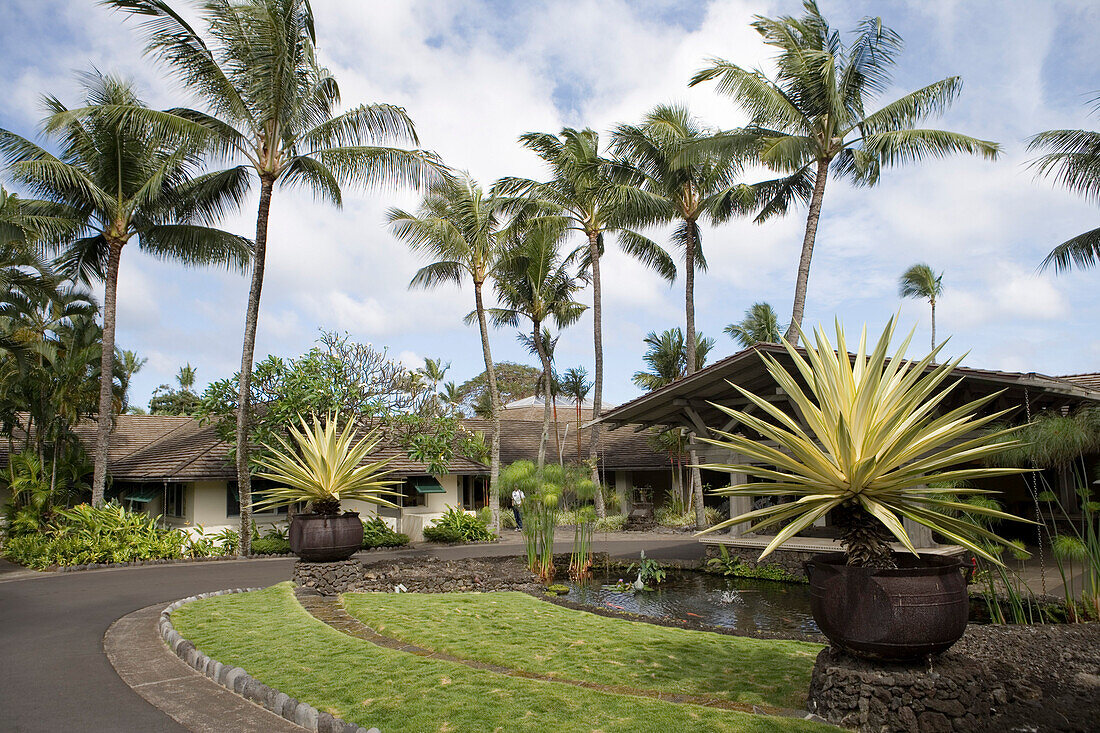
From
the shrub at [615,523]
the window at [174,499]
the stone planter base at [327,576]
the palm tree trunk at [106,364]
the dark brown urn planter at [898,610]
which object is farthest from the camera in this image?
the shrub at [615,523]

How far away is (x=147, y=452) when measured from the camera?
2441cm

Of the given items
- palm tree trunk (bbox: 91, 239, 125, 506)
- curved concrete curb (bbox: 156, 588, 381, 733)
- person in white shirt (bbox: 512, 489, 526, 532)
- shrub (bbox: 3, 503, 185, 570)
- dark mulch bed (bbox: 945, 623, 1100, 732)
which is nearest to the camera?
dark mulch bed (bbox: 945, 623, 1100, 732)

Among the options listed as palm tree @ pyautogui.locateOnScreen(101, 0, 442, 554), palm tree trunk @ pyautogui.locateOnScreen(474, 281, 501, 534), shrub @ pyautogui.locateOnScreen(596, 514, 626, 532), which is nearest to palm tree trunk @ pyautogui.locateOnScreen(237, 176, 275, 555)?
palm tree @ pyautogui.locateOnScreen(101, 0, 442, 554)

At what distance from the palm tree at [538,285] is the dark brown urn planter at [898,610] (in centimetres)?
2083

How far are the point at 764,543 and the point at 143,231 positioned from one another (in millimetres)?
17026

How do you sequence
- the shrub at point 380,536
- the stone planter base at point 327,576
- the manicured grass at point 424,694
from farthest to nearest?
the shrub at point 380,536, the stone planter base at point 327,576, the manicured grass at point 424,694

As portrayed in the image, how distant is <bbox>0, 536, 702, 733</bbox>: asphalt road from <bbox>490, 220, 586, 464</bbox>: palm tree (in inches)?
463

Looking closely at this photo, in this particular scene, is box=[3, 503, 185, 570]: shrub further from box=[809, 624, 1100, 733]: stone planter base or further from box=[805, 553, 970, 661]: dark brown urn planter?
Result: box=[805, 553, 970, 661]: dark brown urn planter

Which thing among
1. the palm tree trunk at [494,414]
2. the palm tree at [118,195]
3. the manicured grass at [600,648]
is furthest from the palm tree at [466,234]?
the manicured grass at [600,648]

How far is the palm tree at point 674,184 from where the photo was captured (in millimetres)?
24297

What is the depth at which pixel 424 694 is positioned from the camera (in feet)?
20.0

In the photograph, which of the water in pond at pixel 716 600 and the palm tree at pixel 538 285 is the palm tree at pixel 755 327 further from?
the water in pond at pixel 716 600

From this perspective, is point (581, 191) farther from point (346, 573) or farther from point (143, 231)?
point (346, 573)

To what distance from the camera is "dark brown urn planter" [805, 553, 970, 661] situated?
16.6 feet
